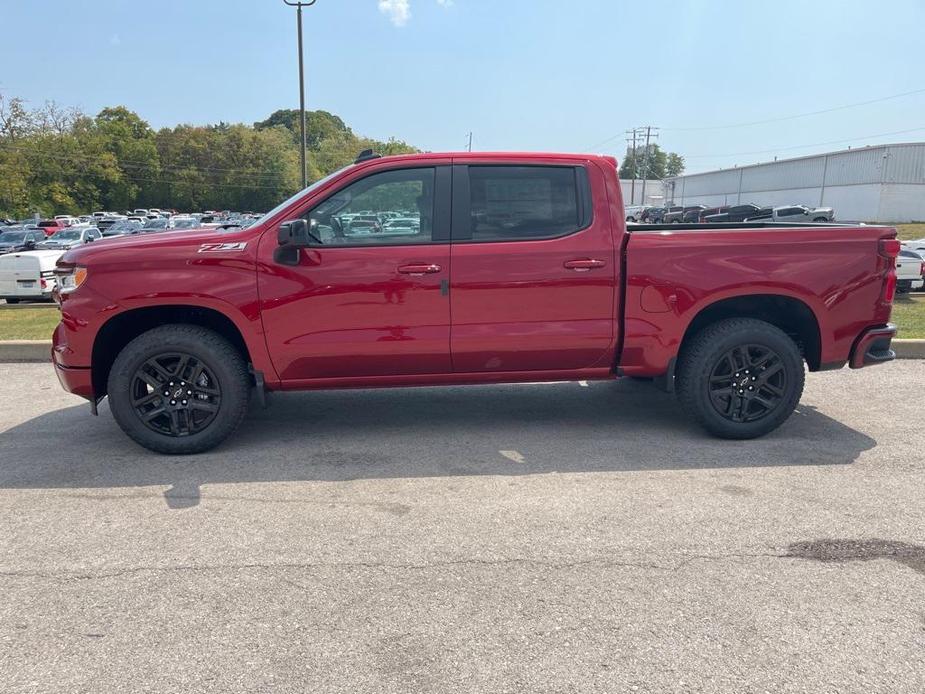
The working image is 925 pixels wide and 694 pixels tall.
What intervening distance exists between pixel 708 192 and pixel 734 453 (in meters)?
89.4

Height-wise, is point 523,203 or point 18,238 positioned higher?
point 523,203

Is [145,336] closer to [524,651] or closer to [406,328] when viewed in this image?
[406,328]

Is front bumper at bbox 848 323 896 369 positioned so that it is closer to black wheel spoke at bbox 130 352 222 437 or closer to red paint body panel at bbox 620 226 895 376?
red paint body panel at bbox 620 226 895 376

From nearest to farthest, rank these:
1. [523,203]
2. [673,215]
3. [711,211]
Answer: [523,203]
[711,211]
[673,215]

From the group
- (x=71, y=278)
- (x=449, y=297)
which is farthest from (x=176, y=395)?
(x=449, y=297)

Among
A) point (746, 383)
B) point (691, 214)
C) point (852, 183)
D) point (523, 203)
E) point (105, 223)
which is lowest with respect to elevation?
point (105, 223)

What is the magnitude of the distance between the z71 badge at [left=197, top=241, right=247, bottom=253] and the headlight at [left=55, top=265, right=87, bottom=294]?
0.79 meters

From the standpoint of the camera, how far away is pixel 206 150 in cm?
10619

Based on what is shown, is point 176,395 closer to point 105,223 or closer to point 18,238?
point 18,238

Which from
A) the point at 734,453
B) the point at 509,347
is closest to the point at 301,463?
the point at 509,347

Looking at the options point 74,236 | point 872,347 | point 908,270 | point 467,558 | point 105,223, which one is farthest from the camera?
point 105,223

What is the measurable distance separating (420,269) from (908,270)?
12.7 metres

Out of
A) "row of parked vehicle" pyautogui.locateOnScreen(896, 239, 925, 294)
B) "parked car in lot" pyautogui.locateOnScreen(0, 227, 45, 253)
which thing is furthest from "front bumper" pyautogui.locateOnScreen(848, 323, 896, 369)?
"parked car in lot" pyautogui.locateOnScreen(0, 227, 45, 253)

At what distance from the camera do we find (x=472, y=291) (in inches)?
197
